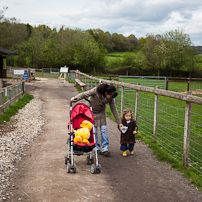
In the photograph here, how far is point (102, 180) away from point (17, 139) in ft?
12.1

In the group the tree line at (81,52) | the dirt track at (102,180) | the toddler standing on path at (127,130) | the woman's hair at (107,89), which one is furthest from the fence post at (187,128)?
the tree line at (81,52)

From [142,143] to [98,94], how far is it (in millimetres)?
2264

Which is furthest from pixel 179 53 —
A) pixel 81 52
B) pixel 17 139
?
pixel 17 139

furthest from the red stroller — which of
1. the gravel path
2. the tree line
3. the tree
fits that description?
the tree

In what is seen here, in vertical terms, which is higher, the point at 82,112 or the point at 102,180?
the point at 82,112

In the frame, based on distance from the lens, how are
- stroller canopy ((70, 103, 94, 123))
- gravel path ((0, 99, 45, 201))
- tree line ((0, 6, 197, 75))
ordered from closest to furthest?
1. gravel path ((0, 99, 45, 201))
2. stroller canopy ((70, 103, 94, 123))
3. tree line ((0, 6, 197, 75))

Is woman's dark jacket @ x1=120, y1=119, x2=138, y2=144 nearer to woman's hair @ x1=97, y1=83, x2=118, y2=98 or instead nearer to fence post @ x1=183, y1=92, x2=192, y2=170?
woman's hair @ x1=97, y1=83, x2=118, y2=98

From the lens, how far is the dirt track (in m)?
4.15

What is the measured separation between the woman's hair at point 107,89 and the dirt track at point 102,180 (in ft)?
4.88

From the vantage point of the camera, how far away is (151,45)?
5853 cm

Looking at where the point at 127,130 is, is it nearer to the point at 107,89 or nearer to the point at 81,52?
the point at 107,89

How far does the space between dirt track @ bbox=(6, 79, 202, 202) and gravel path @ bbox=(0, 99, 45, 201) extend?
0.17 meters

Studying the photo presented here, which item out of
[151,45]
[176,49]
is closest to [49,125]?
[176,49]

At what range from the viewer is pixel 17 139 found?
7590 mm
